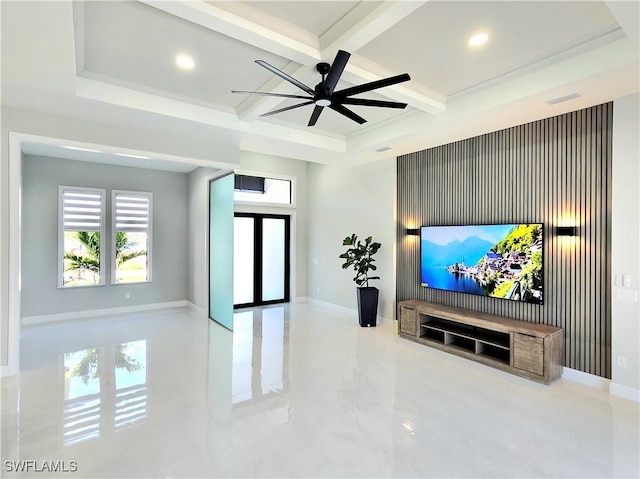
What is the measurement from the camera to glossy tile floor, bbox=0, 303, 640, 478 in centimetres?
243

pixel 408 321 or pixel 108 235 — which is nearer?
pixel 408 321

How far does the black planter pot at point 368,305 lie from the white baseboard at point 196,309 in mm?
2991

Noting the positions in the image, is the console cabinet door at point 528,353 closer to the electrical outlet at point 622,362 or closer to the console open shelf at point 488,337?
the console open shelf at point 488,337

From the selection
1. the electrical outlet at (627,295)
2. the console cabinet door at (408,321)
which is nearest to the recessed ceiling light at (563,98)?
the electrical outlet at (627,295)

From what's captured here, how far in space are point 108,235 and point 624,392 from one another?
8169mm

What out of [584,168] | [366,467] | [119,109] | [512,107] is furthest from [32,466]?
[584,168]

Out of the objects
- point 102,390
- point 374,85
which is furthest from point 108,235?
point 374,85

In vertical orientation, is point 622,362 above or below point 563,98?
below

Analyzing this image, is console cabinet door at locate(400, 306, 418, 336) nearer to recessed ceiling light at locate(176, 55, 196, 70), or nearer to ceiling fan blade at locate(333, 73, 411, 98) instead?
ceiling fan blade at locate(333, 73, 411, 98)

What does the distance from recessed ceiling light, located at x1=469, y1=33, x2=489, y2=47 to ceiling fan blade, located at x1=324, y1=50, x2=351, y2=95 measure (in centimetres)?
118

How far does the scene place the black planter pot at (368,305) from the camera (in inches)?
238

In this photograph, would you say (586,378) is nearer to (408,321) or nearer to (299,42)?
(408,321)

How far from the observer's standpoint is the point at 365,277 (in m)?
6.44

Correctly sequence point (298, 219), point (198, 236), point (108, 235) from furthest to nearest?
point (298, 219)
point (198, 236)
point (108, 235)
